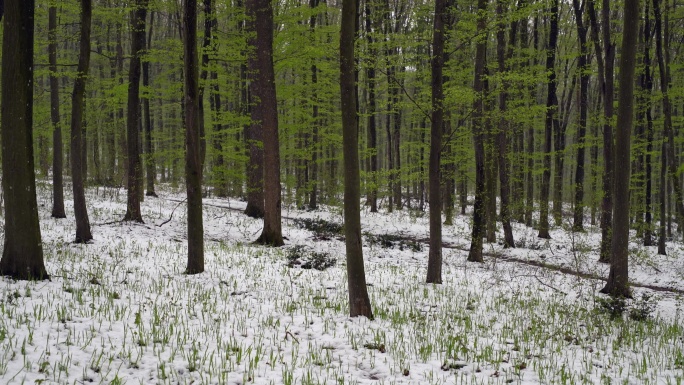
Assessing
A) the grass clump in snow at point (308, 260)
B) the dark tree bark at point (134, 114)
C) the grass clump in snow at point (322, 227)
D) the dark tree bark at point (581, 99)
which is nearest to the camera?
the grass clump in snow at point (308, 260)

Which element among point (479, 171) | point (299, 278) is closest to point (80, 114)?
point (299, 278)

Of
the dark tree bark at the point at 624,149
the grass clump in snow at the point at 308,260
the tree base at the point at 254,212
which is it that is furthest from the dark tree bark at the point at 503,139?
the tree base at the point at 254,212

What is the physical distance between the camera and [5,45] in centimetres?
645

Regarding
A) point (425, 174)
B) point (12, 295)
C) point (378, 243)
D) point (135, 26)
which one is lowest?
point (378, 243)

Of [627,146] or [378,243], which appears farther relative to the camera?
[378,243]

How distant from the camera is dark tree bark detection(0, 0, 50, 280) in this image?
649cm

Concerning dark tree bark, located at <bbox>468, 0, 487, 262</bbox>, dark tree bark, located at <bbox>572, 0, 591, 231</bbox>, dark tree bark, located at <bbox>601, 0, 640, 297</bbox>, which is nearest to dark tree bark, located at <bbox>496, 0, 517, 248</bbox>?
dark tree bark, located at <bbox>468, 0, 487, 262</bbox>

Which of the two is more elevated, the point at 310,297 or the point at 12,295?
the point at 12,295

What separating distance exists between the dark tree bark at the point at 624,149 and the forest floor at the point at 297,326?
0.67 metres

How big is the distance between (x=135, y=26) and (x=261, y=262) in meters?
8.90

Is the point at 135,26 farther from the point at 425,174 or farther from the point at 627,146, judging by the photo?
the point at 627,146

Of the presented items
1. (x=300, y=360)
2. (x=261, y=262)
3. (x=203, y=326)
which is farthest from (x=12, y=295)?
(x=261, y=262)

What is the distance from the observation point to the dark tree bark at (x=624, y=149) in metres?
9.31

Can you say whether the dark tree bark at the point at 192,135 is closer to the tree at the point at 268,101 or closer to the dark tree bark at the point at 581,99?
the tree at the point at 268,101
